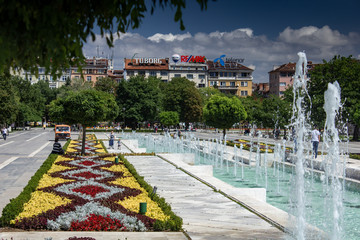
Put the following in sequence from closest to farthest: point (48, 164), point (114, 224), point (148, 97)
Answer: point (114, 224) < point (48, 164) < point (148, 97)

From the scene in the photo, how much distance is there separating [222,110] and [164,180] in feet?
70.2

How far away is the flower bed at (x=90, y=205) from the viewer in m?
7.36

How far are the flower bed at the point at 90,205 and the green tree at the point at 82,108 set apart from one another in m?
6.21

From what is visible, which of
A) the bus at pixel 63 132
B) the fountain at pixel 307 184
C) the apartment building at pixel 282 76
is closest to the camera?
the fountain at pixel 307 184

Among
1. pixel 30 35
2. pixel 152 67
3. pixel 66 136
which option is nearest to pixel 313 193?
pixel 30 35

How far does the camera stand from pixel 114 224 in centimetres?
749

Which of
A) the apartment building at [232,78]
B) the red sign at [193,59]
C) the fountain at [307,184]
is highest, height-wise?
the red sign at [193,59]

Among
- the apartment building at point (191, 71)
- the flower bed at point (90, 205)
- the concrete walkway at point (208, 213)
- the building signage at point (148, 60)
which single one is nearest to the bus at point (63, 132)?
the flower bed at point (90, 205)

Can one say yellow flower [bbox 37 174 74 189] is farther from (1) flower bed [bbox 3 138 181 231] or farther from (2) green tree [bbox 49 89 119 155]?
(2) green tree [bbox 49 89 119 155]

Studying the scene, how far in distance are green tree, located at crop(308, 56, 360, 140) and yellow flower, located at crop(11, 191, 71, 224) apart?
3522 cm

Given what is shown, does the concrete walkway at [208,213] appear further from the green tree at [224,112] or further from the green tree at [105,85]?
the green tree at [105,85]

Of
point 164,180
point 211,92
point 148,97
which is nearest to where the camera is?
point 164,180

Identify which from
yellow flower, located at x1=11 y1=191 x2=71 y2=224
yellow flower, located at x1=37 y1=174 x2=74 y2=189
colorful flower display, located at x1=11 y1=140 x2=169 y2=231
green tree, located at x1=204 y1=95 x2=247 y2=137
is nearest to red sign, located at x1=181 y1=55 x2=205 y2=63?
green tree, located at x1=204 y1=95 x2=247 y2=137

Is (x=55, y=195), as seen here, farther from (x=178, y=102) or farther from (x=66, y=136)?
(x=178, y=102)
